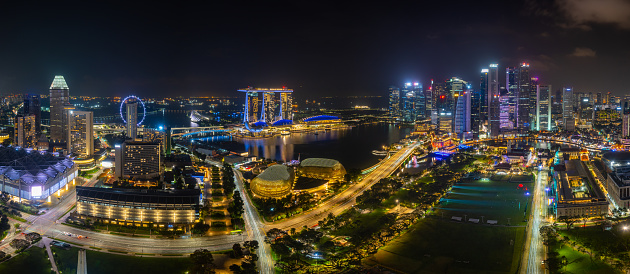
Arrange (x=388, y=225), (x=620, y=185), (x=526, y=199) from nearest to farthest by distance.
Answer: (x=388, y=225), (x=620, y=185), (x=526, y=199)

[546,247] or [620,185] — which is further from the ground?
[620,185]

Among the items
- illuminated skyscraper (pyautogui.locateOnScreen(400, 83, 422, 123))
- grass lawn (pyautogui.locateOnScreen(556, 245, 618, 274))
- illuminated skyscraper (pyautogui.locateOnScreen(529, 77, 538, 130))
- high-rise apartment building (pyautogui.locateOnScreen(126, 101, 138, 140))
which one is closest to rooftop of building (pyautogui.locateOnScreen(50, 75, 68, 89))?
high-rise apartment building (pyautogui.locateOnScreen(126, 101, 138, 140))

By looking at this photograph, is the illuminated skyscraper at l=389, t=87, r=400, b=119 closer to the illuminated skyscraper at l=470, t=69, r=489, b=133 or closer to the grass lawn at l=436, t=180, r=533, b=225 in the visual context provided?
the illuminated skyscraper at l=470, t=69, r=489, b=133

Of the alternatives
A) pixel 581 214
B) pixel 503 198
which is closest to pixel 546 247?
pixel 581 214

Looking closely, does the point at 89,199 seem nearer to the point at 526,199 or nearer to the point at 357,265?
the point at 357,265

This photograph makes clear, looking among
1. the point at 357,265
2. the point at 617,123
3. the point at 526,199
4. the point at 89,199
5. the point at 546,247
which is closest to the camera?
the point at 357,265

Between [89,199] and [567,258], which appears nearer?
[567,258]

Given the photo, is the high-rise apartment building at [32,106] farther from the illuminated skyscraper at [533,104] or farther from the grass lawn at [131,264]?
the illuminated skyscraper at [533,104]
